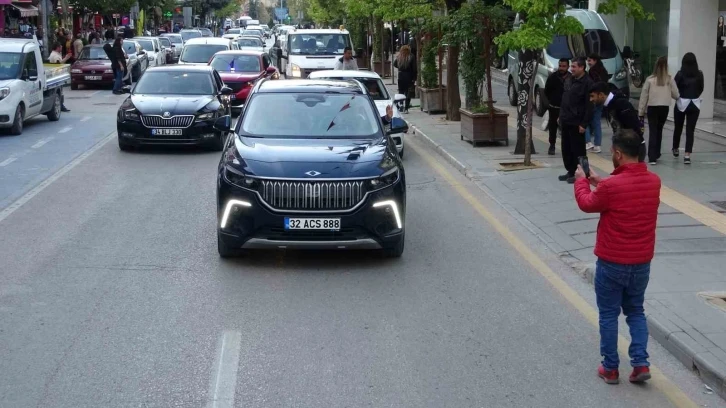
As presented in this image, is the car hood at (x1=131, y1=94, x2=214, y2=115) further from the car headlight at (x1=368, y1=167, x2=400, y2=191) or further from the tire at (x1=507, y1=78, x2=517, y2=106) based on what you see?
the tire at (x1=507, y1=78, x2=517, y2=106)

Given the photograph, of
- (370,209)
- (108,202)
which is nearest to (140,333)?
(370,209)

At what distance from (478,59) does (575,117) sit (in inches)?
205

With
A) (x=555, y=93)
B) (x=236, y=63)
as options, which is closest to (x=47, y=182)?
(x=555, y=93)

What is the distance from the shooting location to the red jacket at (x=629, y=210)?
20.7ft

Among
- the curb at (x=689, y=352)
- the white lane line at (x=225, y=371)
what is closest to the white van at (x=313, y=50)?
the white lane line at (x=225, y=371)

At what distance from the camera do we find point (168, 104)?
1811 centimetres

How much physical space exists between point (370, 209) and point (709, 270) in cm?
310

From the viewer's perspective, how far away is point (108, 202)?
13094 millimetres

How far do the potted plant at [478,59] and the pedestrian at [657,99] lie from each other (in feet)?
10.2

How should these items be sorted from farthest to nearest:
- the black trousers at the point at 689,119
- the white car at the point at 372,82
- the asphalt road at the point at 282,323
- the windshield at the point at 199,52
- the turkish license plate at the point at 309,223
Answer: the windshield at the point at 199,52
the white car at the point at 372,82
the black trousers at the point at 689,119
the turkish license plate at the point at 309,223
the asphalt road at the point at 282,323

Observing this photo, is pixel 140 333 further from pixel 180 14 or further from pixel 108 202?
pixel 180 14

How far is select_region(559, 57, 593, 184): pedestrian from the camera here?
13.8 meters

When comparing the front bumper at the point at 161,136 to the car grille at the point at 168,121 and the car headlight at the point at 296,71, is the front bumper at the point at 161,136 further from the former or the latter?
the car headlight at the point at 296,71

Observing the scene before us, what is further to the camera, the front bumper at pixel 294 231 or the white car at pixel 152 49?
the white car at pixel 152 49
